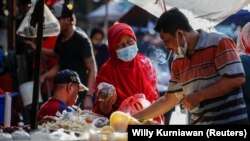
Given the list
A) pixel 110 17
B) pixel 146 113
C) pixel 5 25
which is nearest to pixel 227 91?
pixel 146 113

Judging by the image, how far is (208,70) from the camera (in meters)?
5.04

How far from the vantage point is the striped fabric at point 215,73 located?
495cm

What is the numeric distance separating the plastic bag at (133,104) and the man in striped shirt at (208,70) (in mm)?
1154

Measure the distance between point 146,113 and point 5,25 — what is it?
→ 652cm

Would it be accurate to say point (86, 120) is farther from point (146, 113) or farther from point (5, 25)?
point (5, 25)

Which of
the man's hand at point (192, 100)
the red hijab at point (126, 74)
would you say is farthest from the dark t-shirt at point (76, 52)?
the man's hand at point (192, 100)

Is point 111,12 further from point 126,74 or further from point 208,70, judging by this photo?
point 208,70

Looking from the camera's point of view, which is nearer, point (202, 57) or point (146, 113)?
point (202, 57)

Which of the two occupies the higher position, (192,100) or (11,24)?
(11,24)

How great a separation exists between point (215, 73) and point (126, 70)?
190 centimetres

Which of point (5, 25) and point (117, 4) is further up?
point (117, 4)

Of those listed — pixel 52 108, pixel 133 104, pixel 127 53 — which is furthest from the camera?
pixel 127 53

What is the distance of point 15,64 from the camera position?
10.0 m

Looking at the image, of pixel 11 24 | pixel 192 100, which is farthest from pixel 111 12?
pixel 192 100
